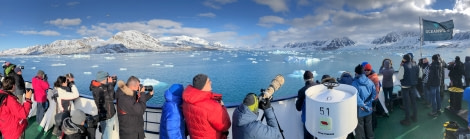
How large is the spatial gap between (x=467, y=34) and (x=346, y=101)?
247476mm

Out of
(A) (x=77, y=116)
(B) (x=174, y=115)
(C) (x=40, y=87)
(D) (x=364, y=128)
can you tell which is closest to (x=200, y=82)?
(B) (x=174, y=115)

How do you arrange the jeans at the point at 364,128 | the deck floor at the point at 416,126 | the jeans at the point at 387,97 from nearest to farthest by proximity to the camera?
the jeans at the point at 364,128 < the deck floor at the point at 416,126 < the jeans at the point at 387,97

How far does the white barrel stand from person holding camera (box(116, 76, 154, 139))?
156cm

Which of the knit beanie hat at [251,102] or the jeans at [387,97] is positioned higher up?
the knit beanie hat at [251,102]

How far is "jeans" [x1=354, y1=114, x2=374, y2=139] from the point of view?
2.81m

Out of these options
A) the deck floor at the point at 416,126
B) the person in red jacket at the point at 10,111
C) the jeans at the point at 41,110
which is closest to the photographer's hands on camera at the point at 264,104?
the deck floor at the point at 416,126

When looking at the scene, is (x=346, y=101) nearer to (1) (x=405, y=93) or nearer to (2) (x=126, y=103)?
(2) (x=126, y=103)

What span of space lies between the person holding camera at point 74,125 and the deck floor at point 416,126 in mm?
3419

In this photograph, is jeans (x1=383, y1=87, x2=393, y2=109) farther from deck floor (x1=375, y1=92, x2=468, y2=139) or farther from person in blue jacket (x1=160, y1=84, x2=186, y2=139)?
person in blue jacket (x1=160, y1=84, x2=186, y2=139)

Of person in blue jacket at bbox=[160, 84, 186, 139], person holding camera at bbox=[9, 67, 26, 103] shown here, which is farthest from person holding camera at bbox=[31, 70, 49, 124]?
person in blue jacket at bbox=[160, 84, 186, 139]

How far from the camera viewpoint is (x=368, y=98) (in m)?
2.79

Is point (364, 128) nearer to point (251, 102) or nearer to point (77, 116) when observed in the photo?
point (251, 102)

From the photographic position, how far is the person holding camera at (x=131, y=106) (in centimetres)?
239

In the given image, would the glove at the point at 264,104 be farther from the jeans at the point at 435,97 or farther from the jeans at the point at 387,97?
the jeans at the point at 435,97
